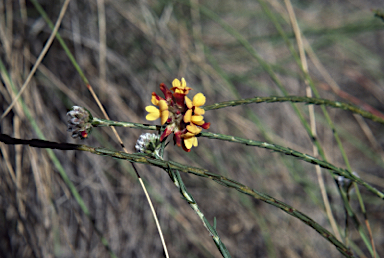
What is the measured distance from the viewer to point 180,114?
22.3 inches

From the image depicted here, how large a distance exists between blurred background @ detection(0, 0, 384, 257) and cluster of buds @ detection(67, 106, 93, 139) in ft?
1.59

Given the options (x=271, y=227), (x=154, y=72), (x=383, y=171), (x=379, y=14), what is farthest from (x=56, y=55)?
(x=383, y=171)

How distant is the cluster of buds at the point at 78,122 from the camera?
531 mm

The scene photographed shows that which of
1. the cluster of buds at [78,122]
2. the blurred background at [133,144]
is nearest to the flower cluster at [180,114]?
the cluster of buds at [78,122]

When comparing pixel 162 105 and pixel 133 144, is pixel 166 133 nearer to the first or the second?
pixel 162 105

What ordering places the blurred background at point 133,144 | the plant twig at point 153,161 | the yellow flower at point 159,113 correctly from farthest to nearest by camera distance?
1. the blurred background at point 133,144
2. the yellow flower at point 159,113
3. the plant twig at point 153,161

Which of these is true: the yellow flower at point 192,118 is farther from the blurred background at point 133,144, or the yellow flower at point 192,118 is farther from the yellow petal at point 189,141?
the blurred background at point 133,144

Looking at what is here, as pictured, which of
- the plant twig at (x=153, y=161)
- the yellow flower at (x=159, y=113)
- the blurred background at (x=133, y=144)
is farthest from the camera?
the blurred background at (x=133, y=144)

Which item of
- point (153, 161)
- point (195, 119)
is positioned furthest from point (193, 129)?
→ point (153, 161)

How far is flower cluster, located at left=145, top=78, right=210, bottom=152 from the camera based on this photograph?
53 centimetres

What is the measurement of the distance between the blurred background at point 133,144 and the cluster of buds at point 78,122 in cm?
49

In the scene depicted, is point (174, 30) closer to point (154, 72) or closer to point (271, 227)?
point (154, 72)

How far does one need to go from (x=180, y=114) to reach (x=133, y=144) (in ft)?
2.33

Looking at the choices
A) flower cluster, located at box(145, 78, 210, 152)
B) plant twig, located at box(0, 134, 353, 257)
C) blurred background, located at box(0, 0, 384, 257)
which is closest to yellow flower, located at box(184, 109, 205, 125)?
flower cluster, located at box(145, 78, 210, 152)
